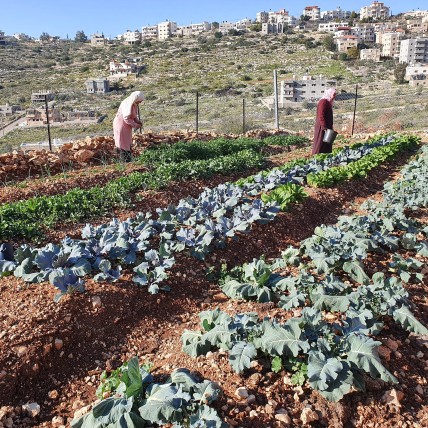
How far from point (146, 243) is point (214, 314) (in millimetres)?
1528

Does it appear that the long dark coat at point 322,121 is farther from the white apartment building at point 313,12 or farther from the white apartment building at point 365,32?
the white apartment building at point 313,12

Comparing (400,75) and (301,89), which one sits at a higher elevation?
(400,75)

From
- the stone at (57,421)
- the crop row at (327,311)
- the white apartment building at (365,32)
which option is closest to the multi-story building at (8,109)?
the crop row at (327,311)

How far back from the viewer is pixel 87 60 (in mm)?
77062

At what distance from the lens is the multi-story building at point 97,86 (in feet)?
173

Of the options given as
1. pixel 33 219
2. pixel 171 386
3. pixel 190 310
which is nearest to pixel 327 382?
pixel 171 386

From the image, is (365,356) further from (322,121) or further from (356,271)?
(322,121)

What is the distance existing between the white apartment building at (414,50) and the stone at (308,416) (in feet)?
297

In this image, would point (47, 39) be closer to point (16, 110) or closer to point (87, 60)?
point (87, 60)

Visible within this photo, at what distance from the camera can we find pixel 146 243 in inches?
181

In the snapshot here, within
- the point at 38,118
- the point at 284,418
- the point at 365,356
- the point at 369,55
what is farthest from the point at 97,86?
the point at 284,418

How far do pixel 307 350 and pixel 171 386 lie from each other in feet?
3.04

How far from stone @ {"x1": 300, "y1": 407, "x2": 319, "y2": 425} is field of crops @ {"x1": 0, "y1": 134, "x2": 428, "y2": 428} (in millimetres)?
11

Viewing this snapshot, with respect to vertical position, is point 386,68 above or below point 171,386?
above
